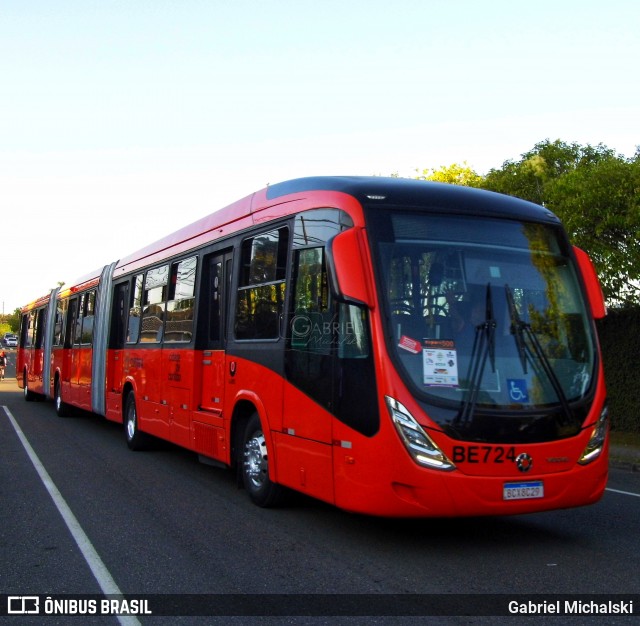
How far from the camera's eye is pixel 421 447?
6297 millimetres

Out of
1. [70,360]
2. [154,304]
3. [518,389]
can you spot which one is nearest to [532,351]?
[518,389]

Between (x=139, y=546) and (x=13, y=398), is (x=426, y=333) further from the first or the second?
(x=13, y=398)

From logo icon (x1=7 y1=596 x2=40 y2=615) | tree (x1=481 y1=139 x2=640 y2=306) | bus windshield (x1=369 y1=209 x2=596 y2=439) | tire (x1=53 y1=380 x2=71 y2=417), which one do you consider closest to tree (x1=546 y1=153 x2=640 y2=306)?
tree (x1=481 y1=139 x2=640 y2=306)

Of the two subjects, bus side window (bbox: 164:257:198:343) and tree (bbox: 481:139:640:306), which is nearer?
bus side window (bbox: 164:257:198:343)

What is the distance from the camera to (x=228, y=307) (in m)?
9.54

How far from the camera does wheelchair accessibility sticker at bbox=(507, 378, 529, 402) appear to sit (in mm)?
6594

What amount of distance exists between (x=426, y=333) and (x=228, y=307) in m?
3.44

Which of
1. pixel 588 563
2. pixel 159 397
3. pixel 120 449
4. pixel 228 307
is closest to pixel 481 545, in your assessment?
pixel 588 563

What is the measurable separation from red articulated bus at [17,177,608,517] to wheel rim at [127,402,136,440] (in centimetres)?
482

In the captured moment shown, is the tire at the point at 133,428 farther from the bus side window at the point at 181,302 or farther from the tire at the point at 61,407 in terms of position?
the tire at the point at 61,407

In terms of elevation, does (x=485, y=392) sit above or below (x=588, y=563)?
above

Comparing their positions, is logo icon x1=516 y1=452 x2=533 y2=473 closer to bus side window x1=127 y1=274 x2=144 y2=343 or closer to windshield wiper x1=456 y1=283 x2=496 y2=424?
windshield wiper x1=456 y1=283 x2=496 y2=424

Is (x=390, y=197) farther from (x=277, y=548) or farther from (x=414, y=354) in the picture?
(x=277, y=548)

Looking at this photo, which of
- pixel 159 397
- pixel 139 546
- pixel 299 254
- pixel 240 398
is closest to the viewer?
pixel 139 546
